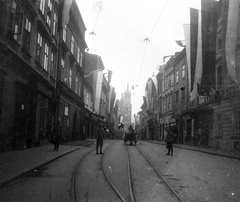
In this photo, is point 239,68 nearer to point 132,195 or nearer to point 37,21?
point 37,21

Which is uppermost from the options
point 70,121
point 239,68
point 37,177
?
point 239,68

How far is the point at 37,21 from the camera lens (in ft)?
52.3

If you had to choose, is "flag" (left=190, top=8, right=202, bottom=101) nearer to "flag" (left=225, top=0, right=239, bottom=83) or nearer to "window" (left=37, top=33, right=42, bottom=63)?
"flag" (left=225, top=0, right=239, bottom=83)

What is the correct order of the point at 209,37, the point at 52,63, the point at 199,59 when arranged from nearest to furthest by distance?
the point at 209,37 < the point at 199,59 < the point at 52,63

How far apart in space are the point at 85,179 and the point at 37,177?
1272mm

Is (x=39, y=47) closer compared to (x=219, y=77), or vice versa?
(x=39, y=47)

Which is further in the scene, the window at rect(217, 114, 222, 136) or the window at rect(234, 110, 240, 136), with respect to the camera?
the window at rect(217, 114, 222, 136)

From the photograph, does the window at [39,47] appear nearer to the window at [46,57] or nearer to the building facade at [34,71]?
the building facade at [34,71]

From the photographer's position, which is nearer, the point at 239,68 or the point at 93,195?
the point at 93,195

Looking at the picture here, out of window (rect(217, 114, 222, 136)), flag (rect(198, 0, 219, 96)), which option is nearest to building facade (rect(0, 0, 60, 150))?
flag (rect(198, 0, 219, 96))

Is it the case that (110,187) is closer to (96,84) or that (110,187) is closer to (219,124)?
(219,124)

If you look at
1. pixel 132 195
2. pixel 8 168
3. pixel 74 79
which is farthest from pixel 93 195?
pixel 74 79

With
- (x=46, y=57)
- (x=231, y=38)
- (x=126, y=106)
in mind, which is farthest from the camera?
(x=126, y=106)

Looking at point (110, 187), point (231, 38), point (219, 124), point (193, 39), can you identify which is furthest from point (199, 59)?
point (110, 187)
